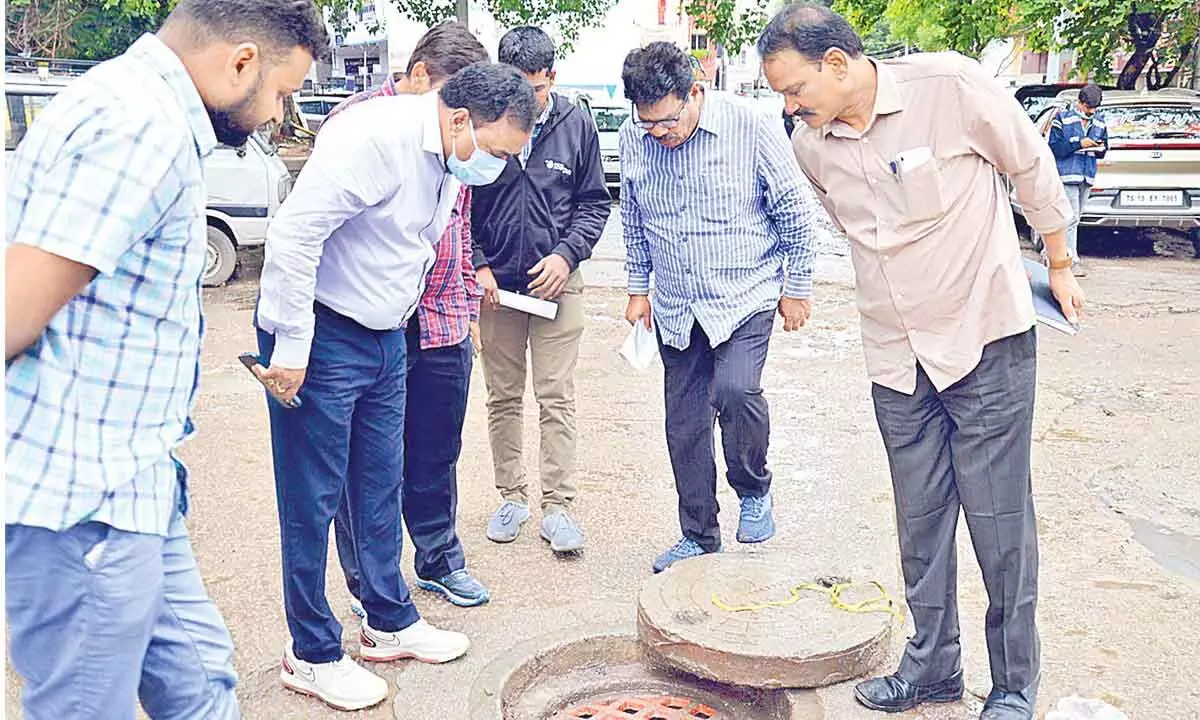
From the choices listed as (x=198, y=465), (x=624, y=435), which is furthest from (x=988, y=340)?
(x=198, y=465)

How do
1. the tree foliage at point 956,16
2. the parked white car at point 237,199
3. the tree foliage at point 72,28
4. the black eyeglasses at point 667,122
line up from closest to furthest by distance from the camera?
the black eyeglasses at point 667,122 → the parked white car at point 237,199 → the tree foliage at point 72,28 → the tree foliage at point 956,16

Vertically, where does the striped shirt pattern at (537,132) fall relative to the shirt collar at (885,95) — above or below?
below

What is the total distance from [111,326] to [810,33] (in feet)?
6.23

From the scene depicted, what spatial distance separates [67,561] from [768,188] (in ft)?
9.32

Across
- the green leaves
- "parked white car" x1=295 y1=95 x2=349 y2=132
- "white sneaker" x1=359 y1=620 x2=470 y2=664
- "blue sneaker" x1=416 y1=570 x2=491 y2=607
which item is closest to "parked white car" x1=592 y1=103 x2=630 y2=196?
the green leaves

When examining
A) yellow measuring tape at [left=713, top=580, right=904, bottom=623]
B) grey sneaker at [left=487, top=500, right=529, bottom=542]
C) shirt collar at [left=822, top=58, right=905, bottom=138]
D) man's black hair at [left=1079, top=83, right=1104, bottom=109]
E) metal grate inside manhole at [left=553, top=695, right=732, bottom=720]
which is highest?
shirt collar at [left=822, top=58, right=905, bottom=138]

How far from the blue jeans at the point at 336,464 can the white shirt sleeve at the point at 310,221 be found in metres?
0.15

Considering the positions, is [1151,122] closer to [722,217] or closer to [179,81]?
[722,217]

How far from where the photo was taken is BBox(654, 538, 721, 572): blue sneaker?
4398 millimetres

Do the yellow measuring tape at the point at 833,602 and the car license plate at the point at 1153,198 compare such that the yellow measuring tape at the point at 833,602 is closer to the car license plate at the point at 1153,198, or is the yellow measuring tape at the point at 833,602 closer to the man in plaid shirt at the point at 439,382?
the man in plaid shirt at the point at 439,382

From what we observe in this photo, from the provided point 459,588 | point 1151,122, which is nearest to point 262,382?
point 459,588

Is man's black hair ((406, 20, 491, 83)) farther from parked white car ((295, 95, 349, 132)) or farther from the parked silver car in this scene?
parked white car ((295, 95, 349, 132))

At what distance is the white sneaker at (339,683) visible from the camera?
11.2 feet

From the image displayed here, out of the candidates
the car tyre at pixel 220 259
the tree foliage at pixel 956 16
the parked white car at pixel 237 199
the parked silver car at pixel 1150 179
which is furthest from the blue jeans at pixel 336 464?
the tree foliage at pixel 956 16
